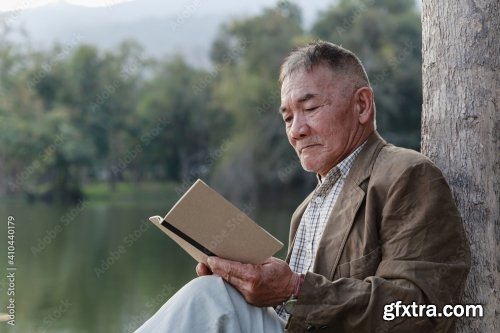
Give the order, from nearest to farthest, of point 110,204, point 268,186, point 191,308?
1. point 191,308
2. point 268,186
3. point 110,204

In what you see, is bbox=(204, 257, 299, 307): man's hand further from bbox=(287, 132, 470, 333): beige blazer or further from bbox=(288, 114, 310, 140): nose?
bbox=(288, 114, 310, 140): nose

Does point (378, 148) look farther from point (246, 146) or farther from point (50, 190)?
point (50, 190)

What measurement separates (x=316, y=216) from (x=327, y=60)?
43cm

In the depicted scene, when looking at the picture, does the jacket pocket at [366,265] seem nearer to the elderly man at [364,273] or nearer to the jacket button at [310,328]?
the elderly man at [364,273]

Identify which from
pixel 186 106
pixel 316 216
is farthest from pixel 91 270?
pixel 186 106

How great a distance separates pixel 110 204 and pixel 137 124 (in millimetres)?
3727

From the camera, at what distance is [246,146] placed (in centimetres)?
2272

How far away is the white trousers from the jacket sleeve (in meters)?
0.12

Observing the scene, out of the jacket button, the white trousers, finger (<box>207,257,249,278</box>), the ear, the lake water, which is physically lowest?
the lake water

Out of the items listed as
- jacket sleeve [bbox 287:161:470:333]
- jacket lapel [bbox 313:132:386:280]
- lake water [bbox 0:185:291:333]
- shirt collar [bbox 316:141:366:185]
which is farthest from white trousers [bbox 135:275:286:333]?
lake water [bbox 0:185:291:333]

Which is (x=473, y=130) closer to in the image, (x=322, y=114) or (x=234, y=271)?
(x=322, y=114)

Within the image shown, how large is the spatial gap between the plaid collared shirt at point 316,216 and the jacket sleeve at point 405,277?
0.86ft

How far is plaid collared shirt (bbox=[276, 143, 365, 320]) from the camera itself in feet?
7.26

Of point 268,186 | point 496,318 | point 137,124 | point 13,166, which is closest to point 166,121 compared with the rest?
point 137,124
